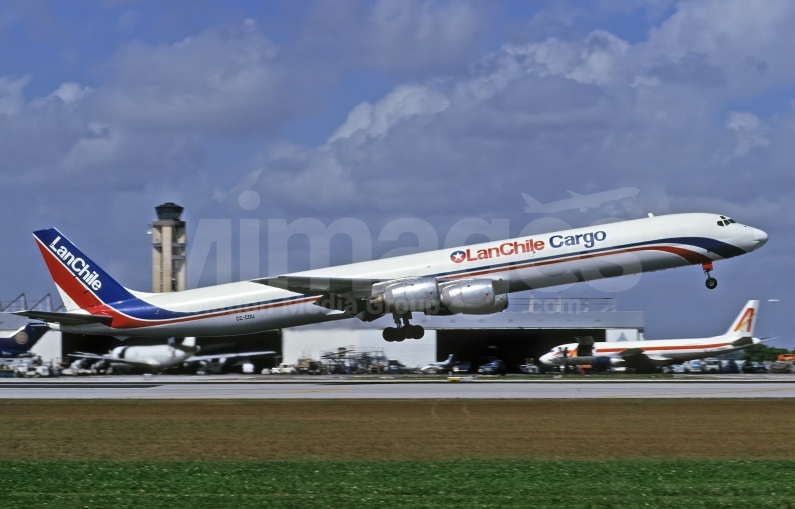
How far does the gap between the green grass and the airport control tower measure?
74.1 metres

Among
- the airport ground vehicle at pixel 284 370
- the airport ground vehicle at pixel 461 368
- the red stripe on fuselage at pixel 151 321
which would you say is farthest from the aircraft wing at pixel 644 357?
the red stripe on fuselage at pixel 151 321

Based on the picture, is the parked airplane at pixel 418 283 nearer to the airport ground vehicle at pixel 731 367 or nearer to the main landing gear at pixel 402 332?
the main landing gear at pixel 402 332

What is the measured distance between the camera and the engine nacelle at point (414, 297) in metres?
44.8

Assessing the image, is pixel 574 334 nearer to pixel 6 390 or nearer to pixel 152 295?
pixel 152 295

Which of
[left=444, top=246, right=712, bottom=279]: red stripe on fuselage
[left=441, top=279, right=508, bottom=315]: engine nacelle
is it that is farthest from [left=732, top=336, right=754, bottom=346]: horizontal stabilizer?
[left=441, top=279, right=508, bottom=315]: engine nacelle

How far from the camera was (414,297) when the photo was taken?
147 ft

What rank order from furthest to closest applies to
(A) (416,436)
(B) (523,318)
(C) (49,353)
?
(B) (523,318) < (C) (49,353) < (A) (416,436)

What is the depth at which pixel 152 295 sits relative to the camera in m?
52.0

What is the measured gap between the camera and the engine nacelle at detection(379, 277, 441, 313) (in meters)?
44.8

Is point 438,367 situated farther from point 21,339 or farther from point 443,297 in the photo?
point 21,339

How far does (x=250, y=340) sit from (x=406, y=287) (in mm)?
39096

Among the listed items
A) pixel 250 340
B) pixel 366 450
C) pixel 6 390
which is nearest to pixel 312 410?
pixel 366 450

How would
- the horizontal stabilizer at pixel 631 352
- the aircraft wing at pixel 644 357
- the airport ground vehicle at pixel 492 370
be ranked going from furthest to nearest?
1. the airport ground vehicle at pixel 492 370
2. the horizontal stabilizer at pixel 631 352
3. the aircraft wing at pixel 644 357

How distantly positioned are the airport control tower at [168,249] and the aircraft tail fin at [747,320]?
52.6 m
